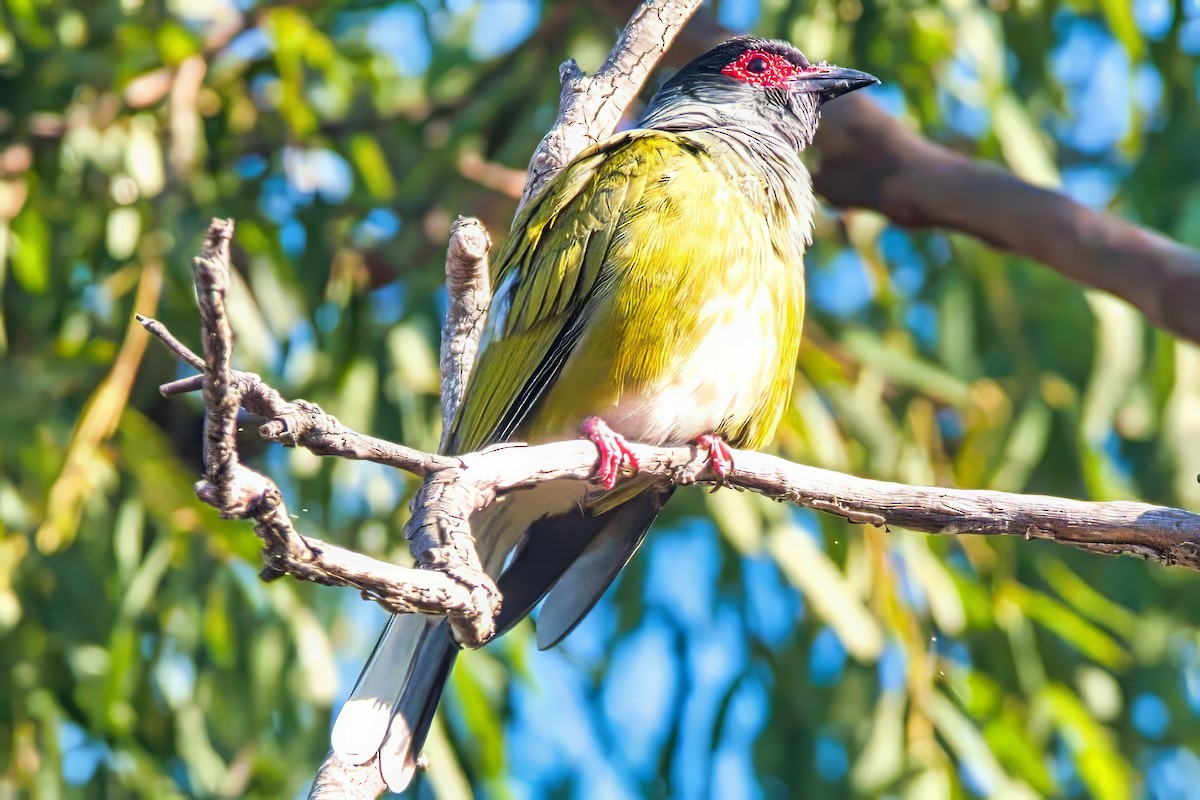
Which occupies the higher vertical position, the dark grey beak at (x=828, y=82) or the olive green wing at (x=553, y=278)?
the dark grey beak at (x=828, y=82)

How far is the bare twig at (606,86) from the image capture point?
3461 millimetres

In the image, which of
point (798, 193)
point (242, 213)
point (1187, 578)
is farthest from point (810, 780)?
point (242, 213)

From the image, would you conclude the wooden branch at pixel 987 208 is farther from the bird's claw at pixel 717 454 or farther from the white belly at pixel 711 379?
the bird's claw at pixel 717 454

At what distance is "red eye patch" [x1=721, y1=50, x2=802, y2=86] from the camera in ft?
13.5

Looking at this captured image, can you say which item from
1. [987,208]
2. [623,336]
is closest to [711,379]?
[623,336]

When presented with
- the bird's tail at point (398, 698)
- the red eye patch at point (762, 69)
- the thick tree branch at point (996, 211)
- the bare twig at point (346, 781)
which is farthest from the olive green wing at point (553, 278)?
the thick tree branch at point (996, 211)

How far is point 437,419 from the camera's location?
5297 millimetres

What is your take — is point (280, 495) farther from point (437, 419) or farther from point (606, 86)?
point (437, 419)

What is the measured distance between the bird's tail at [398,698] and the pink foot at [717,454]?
0.63 metres

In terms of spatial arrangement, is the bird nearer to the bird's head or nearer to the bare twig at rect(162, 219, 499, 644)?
the bird's head

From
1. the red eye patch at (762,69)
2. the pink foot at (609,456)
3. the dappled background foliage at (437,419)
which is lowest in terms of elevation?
the dappled background foliage at (437,419)

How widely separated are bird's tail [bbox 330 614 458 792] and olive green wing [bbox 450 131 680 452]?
0.51 m

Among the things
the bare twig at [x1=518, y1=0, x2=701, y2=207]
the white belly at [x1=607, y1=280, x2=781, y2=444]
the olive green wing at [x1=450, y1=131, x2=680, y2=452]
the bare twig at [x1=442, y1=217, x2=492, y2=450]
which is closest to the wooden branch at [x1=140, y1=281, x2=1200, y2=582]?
the white belly at [x1=607, y1=280, x2=781, y2=444]

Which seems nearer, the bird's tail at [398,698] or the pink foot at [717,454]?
the bird's tail at [398,698]
